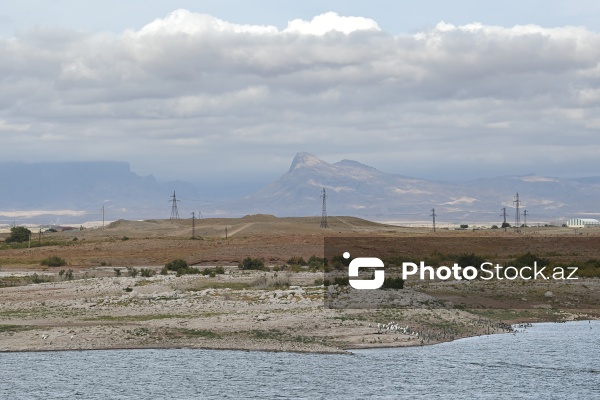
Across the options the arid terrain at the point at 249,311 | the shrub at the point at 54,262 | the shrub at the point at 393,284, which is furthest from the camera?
the shrub at the point at 54,262

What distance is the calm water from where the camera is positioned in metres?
33.5

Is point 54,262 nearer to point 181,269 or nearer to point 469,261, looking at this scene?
point 181,269

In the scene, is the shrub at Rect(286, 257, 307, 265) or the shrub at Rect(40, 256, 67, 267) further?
the shrub at Rect(40, 256, 67, 267)

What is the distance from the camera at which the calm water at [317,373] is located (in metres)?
33.5

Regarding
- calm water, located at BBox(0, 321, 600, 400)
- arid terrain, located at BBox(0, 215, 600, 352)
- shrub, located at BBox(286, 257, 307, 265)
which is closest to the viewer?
calm water, located at BBox(0, 321, 600, 400)

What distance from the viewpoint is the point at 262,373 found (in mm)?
36812

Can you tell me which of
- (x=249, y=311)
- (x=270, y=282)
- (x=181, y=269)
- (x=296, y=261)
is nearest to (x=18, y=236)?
(x=296, y=261)

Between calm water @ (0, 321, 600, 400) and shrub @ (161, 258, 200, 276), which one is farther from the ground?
shrub @ (161, 258, 200, 276)

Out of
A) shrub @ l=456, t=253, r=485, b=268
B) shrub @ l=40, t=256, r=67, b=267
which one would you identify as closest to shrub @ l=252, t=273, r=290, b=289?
shrub @ l=456, t=253, r=485, b=268

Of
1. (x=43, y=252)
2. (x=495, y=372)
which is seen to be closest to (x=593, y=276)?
(x=495, y=372)

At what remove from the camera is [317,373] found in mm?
36719

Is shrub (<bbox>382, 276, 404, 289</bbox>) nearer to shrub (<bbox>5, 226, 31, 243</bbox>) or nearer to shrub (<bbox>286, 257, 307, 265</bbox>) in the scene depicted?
shrub (<bbox>286, 257, 307, 265</bbox>)

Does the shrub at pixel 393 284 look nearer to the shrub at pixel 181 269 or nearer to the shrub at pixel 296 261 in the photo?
the shrub at pixel 181 269

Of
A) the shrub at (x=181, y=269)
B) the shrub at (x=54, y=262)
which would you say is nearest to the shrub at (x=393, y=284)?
the shrub at (x=181, y=269)
